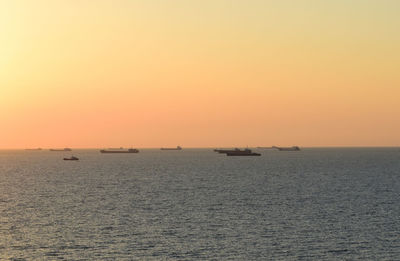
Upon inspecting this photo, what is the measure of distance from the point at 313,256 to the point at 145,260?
17.8 m

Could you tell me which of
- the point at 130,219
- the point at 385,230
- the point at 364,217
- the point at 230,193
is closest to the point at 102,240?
the point at 130,219

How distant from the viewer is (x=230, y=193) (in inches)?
5276

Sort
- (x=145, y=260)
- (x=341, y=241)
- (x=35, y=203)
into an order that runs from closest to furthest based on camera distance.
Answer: (x=145, y=260) → (x=341, y=241) → (x=35, y=203)

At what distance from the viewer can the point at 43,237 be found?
72125 millimetres

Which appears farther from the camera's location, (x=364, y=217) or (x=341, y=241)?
(x=364, y=217)

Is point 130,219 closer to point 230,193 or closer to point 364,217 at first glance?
point 364,217

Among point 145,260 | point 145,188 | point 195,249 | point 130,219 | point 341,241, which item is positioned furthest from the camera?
point 145,188

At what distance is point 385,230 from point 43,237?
44.9m

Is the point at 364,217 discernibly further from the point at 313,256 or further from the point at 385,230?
the point at 313,256

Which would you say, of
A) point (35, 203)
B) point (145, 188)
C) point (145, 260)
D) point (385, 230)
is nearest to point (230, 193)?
point (145, 188)

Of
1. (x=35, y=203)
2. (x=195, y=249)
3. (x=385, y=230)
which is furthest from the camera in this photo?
(x=35, y=203)

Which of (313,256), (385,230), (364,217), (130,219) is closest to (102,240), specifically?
(130,219)

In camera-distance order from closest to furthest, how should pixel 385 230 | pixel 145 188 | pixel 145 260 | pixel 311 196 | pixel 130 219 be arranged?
pixel 145 260 → pixel 385 230 → pixel 130 219 → pixel 311 196 → pixel 145 188

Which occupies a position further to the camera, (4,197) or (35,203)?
(4,197)
